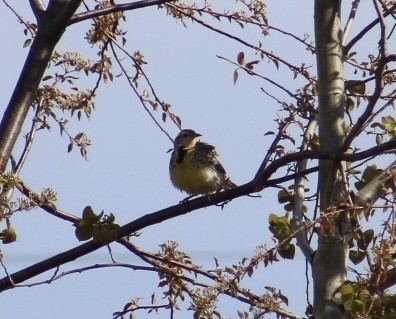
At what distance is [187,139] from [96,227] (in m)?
3.65

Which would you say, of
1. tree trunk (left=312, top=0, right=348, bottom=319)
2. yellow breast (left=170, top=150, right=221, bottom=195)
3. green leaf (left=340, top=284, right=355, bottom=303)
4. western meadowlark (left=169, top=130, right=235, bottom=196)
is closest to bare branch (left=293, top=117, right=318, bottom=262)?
tree trunk (left=312, top=0, right=348, bottom=319)

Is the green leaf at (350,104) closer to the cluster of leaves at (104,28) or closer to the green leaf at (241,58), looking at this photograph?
the green leaf at (241,58)

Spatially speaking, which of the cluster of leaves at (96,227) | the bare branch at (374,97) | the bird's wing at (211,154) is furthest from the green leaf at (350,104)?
the bird's wing at (211,154)

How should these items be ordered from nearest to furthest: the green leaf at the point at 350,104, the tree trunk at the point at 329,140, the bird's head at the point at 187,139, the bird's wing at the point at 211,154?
the tree trunk at the point at 329,140
the green leaf at the point at 350,104
the bird's wing at the point at 211,154
the bird's head at the point at 187,139

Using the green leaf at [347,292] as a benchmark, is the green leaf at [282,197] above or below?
above

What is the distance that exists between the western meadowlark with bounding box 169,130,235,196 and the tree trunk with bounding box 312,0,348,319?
2.74 meters

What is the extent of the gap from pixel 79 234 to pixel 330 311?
105cm

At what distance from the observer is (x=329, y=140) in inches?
159

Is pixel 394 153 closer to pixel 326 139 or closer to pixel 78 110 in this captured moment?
pixel 326 139

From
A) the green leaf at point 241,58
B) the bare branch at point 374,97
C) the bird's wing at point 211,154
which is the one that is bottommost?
the bare branch at point 374,97

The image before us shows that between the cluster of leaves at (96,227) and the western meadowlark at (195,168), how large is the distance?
2.69m

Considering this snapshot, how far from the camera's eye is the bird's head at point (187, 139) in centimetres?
759

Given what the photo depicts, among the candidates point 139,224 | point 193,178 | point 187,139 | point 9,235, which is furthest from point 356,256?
point 187,139

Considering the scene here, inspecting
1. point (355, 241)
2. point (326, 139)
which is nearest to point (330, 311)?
point (355, 241)
